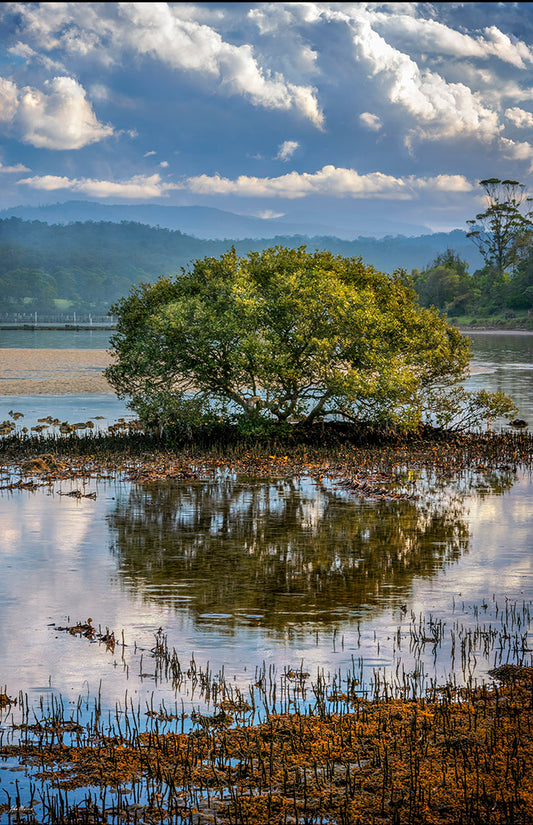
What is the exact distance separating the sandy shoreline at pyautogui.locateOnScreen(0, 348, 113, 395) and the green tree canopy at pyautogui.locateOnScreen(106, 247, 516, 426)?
22696 mm

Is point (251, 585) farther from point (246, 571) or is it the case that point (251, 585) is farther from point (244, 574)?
point (246, 571)

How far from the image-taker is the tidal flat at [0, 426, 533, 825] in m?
6.75

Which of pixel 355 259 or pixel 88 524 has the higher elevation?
pixel 355 259

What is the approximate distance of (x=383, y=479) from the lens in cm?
2128

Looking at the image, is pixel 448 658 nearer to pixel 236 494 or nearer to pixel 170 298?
pixel 236 494

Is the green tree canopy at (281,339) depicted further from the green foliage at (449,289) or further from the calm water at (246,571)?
the green foliage at (449,289)

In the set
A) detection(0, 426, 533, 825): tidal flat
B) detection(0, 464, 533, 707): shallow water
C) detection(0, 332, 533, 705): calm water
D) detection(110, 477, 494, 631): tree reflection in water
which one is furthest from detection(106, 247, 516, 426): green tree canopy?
detection(0, 426, 533, 825): tidal flat

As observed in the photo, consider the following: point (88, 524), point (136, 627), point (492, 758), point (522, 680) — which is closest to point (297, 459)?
point (88, 524)

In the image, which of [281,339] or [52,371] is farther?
[52,371]

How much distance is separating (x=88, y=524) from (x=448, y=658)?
867 centimetres

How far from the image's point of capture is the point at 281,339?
979 inches

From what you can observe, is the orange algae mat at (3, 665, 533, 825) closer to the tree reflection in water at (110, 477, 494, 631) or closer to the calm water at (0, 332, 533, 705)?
the calm water at (0, 332, 533, 705)

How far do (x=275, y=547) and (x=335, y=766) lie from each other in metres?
7.78

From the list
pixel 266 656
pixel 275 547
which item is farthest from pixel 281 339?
pixel 266 656
